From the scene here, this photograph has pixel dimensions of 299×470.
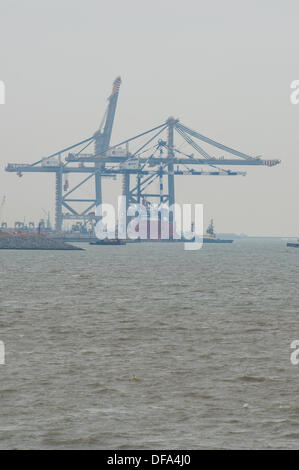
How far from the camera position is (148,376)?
25.2 metres

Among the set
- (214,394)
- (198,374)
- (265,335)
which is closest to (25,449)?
(214,394)

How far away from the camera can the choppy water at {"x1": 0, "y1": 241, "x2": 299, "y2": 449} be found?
18.7 meters

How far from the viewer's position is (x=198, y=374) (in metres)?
25.6

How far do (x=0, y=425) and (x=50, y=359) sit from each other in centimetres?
868

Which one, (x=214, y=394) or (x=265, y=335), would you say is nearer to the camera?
(x=214, y=394)

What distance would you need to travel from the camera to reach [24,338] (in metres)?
33.2

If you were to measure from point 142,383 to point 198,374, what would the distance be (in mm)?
2317

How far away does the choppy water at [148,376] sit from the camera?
61.4 feet

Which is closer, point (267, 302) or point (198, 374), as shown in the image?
point (198, 374)
